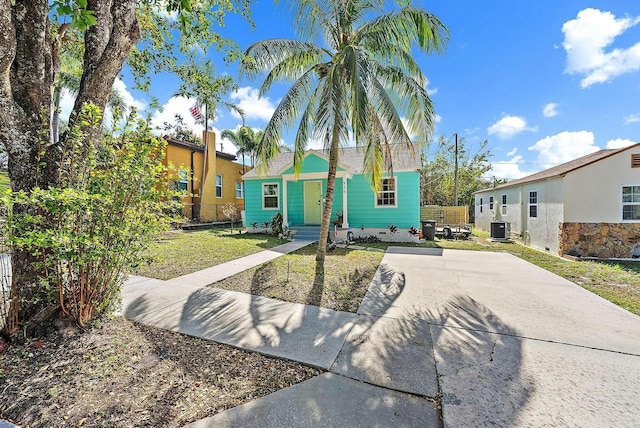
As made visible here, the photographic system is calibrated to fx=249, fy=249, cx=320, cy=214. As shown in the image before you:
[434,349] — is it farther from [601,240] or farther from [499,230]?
[499,230]

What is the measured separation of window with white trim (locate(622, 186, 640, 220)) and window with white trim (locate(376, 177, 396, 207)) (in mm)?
7465

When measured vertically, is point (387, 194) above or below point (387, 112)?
below

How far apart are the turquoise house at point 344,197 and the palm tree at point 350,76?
3.29 m

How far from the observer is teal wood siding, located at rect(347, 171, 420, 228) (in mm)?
11422

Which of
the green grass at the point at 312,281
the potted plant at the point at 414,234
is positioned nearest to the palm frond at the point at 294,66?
the green grass at the point at 312,281

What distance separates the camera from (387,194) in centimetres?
1183

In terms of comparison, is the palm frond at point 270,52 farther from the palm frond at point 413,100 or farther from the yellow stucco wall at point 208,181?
the yellow stucco wall at point 208,181

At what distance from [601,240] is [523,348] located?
890cm

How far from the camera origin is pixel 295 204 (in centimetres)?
1334

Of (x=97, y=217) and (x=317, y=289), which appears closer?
(x=97, y=217)

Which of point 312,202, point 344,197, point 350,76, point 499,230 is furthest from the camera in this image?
point 312,202

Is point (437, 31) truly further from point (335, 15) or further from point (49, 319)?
point (49, 319)

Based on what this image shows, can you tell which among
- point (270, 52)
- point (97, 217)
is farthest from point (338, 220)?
point (97, 217)

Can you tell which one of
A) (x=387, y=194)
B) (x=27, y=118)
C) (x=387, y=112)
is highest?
(x=387, y=112)
